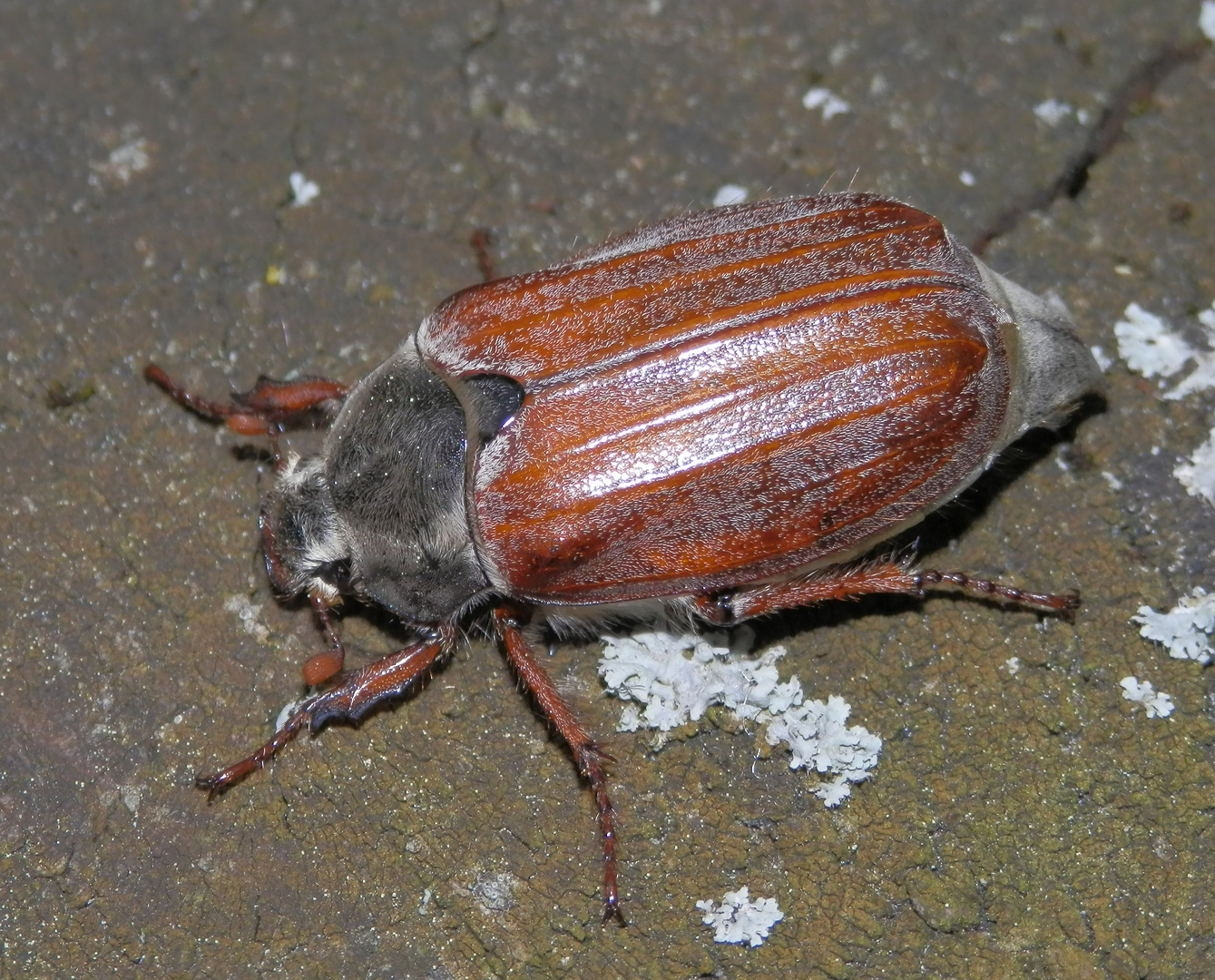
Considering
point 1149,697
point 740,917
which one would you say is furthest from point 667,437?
point 1149,697

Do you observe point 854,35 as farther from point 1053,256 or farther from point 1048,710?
point 1048,710

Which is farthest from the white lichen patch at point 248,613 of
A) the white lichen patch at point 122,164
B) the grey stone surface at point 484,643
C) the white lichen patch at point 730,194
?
the white lichen patch at point 730,194

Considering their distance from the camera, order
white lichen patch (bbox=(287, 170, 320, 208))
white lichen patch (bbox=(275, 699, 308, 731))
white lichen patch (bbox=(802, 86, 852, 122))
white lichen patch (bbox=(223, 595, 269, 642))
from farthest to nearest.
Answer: white lichen patch (bbox=(802, 86, 852, 122)) → white lichen patch (bbox=(287, 170, 320, 208)) → white lichen patch (bbox=(223, 595, 269, 642)) → white lichen patch (bbox=(275, 699, 308, 731))

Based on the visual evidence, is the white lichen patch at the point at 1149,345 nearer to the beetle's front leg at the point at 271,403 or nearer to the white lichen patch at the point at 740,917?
the white lichen patch at the point at 740,917

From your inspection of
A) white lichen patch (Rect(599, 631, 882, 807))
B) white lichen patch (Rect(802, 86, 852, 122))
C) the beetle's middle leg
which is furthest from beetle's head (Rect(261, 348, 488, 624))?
white lichen patch (Rect(802, 86, 852, 122))

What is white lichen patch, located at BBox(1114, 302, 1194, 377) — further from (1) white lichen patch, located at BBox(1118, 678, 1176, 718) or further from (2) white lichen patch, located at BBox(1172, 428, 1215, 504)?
(1) white lichen patch, located at BBox(1118, 678, 1176, 718)
